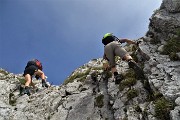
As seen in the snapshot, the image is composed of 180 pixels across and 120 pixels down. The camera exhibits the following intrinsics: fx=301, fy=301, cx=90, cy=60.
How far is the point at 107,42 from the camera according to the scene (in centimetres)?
2153

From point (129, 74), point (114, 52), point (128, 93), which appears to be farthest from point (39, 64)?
point (128, 93)

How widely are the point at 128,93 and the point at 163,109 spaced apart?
3.32 meters

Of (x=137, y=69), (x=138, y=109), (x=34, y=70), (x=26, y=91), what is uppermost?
(x=34, y=70)

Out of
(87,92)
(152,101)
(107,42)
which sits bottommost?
(152,101)

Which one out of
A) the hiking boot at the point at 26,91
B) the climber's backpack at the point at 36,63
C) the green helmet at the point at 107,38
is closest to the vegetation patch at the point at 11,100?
the hiking boot at the point at 26,91

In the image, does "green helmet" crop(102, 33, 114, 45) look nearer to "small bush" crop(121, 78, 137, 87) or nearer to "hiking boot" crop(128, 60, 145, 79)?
"hiking boot" crop(128, 60, 145, 79)

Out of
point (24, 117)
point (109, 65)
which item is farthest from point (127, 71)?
point (24, 117)

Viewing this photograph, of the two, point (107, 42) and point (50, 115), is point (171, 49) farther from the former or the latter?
point (50, 115)

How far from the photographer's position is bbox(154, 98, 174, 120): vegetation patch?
13984mm

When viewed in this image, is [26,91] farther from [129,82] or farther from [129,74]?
[129,82]

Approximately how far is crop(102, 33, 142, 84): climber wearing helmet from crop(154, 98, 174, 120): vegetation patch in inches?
170

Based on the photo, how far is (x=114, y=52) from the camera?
20766 mm

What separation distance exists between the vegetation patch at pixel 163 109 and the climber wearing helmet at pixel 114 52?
170 inches

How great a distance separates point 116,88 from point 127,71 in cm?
191
